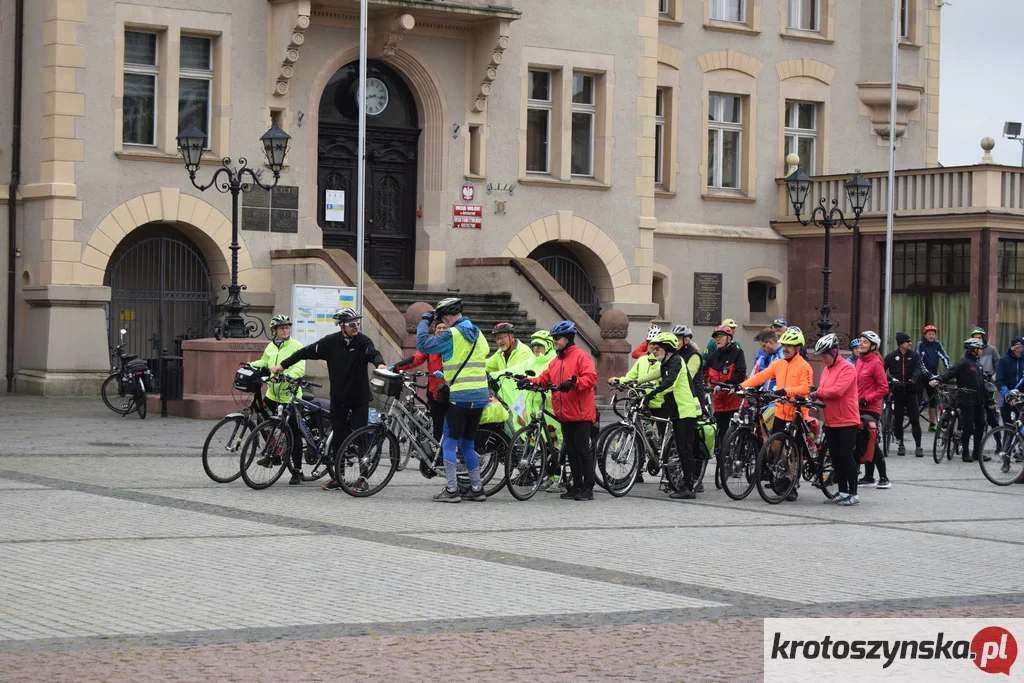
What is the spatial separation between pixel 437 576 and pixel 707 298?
27.7 meters

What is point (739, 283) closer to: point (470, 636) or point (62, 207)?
point (62, 207)

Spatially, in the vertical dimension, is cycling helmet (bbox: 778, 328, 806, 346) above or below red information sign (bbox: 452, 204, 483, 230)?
below

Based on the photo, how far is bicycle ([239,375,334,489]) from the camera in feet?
52.9

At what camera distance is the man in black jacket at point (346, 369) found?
1639 centimetres

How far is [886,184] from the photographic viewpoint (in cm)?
3681

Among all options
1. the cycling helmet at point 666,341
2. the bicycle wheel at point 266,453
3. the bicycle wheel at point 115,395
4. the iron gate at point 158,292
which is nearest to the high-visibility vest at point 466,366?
the bicycle wheel at point 266,453

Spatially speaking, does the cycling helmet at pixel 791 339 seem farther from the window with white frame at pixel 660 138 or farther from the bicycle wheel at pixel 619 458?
the window with white frame at pixel 660 138

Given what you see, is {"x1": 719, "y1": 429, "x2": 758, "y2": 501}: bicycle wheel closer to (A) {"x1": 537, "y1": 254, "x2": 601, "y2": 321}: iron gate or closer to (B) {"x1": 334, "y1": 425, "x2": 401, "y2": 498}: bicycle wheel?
(B) {"x1": 334, "y1": 425, "x2": 401, "y2": 498}: bicycle wheel

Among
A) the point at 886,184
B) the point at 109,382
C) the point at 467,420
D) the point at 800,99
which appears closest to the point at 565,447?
the point at 467,420

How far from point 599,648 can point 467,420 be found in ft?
23.8

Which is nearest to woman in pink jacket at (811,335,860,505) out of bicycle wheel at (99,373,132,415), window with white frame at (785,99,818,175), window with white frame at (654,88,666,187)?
bicycle wheel at (99,373,132,415)

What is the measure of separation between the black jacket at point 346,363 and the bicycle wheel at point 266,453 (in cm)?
59

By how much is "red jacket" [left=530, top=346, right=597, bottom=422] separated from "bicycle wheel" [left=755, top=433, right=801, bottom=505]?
1756mm

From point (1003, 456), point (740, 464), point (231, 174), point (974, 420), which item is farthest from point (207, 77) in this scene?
point (740, 464)
